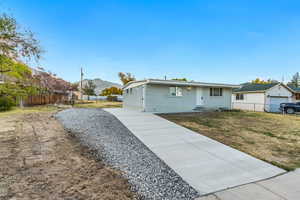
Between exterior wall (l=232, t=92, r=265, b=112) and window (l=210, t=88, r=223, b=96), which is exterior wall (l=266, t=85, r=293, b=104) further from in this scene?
window (l=210, t=88, r=223, b=96)

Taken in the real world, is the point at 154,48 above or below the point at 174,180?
above

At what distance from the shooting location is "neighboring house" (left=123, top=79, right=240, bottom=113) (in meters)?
10.7

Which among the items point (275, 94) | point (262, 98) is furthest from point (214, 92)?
point (275, 94)

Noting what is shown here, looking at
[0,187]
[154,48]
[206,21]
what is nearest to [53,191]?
[0,187]

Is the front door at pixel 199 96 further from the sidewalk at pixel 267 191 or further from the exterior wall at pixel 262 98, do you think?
the sidewalk at pixel 267 191

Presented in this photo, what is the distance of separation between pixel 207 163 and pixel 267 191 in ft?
3.75

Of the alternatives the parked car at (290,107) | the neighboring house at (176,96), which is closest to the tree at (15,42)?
→ the neighboring house at (176,96)

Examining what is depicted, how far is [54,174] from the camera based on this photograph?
2594mm

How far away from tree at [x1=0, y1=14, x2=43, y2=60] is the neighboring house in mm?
6738

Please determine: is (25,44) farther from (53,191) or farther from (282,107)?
(282,107)

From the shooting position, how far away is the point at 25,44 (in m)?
4.30

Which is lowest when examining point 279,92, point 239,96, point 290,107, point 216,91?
point 290,107

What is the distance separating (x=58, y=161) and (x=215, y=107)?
12700mm

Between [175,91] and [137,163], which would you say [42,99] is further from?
[137,163]
